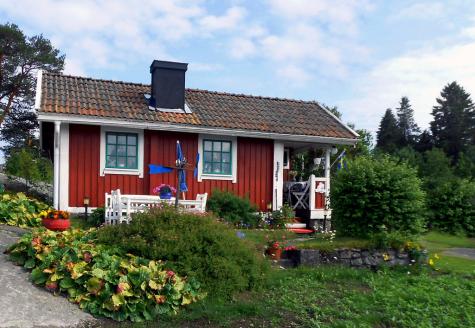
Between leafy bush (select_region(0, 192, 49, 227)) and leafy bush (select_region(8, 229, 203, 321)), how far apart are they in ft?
13.5

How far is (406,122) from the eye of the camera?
72.1 meters

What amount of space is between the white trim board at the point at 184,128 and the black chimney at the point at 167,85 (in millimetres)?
1125

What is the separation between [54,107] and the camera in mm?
11891

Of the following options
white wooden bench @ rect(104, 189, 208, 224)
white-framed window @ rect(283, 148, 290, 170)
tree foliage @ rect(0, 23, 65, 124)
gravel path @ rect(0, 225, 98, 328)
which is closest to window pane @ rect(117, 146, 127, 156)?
white wooden bench @ rect(104, 189, 208, 224)

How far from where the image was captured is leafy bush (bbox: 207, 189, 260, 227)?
41.2ft

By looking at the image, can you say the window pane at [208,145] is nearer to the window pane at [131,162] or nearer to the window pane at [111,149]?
the window pane at [131,162]

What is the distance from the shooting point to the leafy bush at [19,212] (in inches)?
400

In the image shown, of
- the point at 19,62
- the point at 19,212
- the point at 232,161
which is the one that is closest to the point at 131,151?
the point at 232,161

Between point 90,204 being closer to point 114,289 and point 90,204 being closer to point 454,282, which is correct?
point 114,289

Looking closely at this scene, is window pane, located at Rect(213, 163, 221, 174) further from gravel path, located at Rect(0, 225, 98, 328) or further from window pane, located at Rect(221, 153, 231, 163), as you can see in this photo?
gravel path, located at Rect(0, 225, 98, 328)

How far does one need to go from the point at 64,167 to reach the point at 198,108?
14.0 feet

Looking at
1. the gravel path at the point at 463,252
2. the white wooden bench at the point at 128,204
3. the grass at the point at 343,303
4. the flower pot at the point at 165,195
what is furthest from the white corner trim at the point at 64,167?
the gravel path at the point at 463,252

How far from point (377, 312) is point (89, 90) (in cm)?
1054

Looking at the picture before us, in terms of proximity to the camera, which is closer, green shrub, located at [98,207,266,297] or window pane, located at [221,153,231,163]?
green shrub, located at [98,207,266,297]
